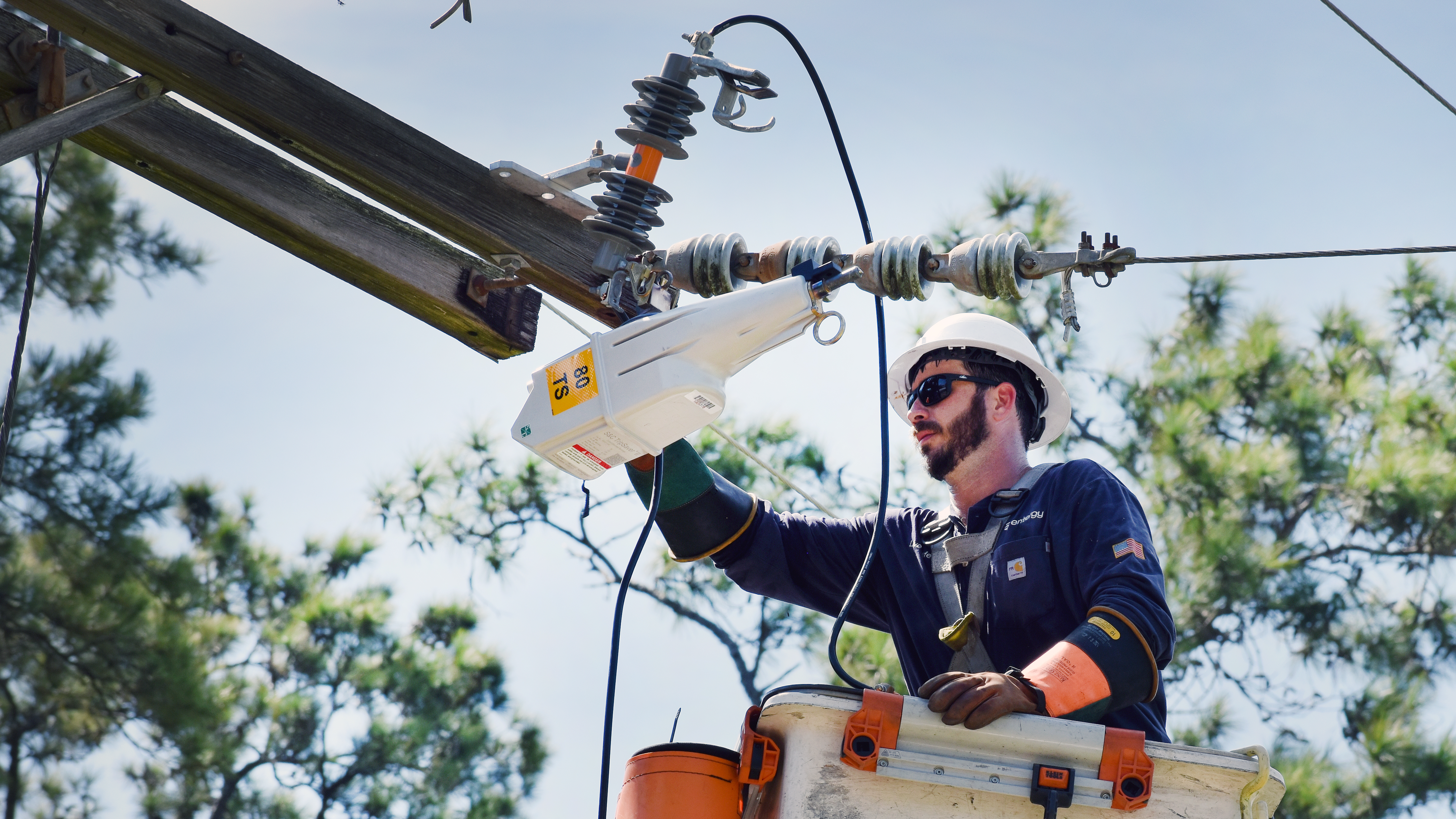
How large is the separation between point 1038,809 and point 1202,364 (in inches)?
285

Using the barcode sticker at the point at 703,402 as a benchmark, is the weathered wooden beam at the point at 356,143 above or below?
above

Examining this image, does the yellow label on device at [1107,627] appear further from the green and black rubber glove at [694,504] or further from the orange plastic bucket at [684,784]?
the green and black rubber glove at [694,504]

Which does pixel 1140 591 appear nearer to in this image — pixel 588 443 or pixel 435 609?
pixel 588 443

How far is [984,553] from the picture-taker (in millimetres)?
3121

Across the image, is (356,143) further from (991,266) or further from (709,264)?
(991,266)

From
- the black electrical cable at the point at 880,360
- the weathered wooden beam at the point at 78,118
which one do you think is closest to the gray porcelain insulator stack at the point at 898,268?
the black electrical cable at the point at 880,360

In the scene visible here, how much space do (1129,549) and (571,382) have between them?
3.48 ft

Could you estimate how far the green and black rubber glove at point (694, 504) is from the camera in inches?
136

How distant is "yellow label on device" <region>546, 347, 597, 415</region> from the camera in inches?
110

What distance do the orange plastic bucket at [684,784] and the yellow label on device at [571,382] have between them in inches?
25.0

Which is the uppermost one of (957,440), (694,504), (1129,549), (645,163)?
(645,163)

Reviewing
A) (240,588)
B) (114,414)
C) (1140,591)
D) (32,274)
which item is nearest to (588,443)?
(1140,591)

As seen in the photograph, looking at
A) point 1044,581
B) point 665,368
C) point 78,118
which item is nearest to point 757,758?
point 665,368

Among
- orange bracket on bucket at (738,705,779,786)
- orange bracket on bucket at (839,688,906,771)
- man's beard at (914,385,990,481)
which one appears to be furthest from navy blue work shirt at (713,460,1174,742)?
orange bracket on bucket at (738,705,779,786)
